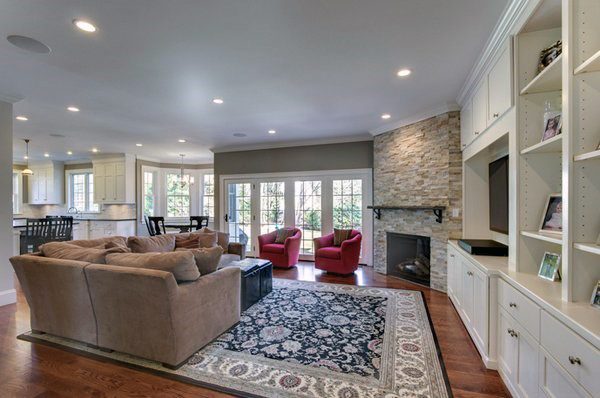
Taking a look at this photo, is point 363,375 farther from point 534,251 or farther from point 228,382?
point 534,251

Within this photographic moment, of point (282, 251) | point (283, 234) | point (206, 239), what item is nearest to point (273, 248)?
point (282, 251)

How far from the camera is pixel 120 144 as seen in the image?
6816mm

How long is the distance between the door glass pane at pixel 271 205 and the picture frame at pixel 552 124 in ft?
16.8

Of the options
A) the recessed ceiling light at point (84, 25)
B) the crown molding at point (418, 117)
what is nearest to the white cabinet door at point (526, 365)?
the crown molding at point (418, 117)

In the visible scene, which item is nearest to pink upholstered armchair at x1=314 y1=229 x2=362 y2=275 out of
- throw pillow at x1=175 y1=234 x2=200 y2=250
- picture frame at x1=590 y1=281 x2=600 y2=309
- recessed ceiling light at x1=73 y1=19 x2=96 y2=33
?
throw pillow at x1=175 y1=234 x2=200 y2=250

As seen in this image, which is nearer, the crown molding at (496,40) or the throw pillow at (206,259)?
the crown molding at (496,40)

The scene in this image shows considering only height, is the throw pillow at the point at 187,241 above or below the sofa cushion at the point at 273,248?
above

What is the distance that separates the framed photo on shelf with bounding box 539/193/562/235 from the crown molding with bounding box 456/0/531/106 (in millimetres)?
1296

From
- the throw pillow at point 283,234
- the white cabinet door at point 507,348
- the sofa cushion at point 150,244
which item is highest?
the sofa cushion at point 150,244

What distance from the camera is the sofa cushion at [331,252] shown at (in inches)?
203

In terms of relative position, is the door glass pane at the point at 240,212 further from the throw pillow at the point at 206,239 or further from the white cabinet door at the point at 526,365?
the white cabinet door at the point at 526,365

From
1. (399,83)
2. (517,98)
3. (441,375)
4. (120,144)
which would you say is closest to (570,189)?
(517,98)

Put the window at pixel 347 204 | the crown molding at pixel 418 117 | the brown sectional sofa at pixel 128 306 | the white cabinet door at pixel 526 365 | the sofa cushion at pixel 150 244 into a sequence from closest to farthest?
the white cabinet door at pixel 526 365, the brown sectional sofa at pixel 128 306, the sofa cushion at pixel 150 244, the crown molding at pixel 418 117, the window at pixel 347 204

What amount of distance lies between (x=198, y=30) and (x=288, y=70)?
1.00 m
